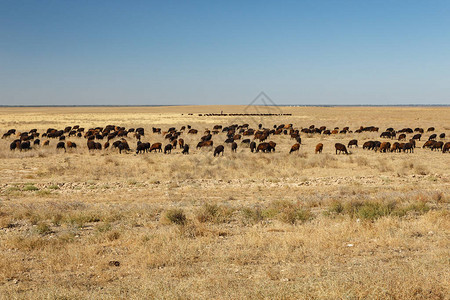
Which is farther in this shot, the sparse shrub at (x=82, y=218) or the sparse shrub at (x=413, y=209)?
the sparse shrub at (x=413, y=209)

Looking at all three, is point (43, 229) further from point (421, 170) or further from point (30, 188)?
point (421, 170)

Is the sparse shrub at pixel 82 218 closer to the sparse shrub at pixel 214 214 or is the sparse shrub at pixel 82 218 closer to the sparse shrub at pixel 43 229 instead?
the sparse shrub at pixel 43 229

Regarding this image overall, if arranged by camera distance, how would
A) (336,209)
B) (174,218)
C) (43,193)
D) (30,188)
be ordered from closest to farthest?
1. (174,218)
2. (336,209)
3. (43,193)
4. (30,188)

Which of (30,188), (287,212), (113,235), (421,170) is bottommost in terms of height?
(30,188)

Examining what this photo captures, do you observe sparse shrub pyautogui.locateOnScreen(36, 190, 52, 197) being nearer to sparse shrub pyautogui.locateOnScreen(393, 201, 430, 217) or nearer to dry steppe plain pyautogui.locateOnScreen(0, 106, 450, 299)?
dry steppe plain pyautogui.locateOnScreen(0, 106, 450, 299)

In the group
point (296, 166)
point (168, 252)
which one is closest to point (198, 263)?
point (168, 252)

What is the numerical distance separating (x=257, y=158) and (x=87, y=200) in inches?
494

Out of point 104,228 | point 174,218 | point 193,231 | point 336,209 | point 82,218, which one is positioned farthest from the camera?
point 336,209

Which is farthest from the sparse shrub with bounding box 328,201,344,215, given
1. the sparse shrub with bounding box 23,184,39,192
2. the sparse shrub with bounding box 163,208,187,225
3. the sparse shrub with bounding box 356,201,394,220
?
the sparse shrub with bounding box 23,184,39,192

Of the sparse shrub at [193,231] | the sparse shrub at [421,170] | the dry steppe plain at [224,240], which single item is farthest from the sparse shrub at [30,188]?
the sparse shrub at [421,170]

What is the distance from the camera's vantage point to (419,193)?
40.0ft

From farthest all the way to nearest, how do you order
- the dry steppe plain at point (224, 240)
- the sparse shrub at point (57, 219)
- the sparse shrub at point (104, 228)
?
1. the sparse shrub at point (57, 219)
2. the sparse shrub at point (104, 228)
3. the dry steppe plain at point (224, 240)

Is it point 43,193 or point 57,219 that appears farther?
point 43,193

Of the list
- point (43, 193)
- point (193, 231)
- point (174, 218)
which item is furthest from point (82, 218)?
point (43, 193)
